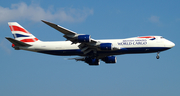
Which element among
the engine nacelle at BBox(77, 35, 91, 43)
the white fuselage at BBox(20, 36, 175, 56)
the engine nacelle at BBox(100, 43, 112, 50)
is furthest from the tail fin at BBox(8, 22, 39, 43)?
the engine nacelle at BBox(100, 43, 112, 50)

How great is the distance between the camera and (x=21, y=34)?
202ft

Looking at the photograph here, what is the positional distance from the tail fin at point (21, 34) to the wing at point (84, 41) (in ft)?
40.7

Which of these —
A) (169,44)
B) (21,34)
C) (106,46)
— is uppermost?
(21,34)

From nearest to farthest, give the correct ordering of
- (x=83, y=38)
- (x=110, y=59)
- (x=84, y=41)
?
(x=83, y=38) < (x=84, y=41) < (x=110, y=59)

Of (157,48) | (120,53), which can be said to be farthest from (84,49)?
(157,48)

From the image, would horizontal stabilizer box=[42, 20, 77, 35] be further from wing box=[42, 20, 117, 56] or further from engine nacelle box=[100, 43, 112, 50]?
engine nacelle box=[100, 43, 112, 50]

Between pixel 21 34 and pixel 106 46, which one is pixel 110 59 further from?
pixel 21 34

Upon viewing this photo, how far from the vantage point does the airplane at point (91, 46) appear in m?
51.9

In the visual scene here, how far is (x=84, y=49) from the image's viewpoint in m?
54.4

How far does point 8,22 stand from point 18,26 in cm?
246

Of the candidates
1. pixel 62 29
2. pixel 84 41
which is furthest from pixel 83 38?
pixel 62 29

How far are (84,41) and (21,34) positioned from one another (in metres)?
18.0

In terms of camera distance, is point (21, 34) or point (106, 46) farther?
point (21, 34)

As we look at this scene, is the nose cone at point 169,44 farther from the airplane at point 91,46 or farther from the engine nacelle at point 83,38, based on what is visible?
the engine nacelle at point 83,38
